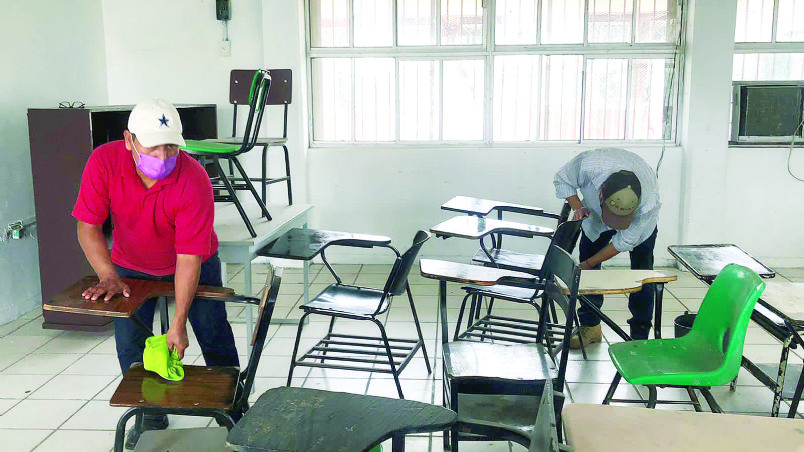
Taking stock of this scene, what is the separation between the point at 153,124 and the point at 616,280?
6.07 ft

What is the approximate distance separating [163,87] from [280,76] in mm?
1068

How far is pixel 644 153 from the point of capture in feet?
17.8

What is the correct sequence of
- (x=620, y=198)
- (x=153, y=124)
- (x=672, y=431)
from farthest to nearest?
1. (x=620, y=198)
2. (x=153, y=124)
3. (x=672, y=431)

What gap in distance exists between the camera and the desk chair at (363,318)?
3047mm

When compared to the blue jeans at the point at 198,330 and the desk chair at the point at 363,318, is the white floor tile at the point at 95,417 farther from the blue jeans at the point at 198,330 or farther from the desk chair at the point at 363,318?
the desk chair at the point at 363,318

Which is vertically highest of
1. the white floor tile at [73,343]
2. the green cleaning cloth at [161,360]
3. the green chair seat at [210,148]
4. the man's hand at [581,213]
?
the green chair seat at [210,148]

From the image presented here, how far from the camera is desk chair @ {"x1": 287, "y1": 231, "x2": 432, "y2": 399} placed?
3.05 meters

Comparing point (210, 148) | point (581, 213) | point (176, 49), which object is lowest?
point (581, 213)

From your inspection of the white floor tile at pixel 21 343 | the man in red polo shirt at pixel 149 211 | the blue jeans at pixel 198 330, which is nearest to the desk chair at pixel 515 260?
the blue jeans at pixel 198 330

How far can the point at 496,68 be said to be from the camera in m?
5.52

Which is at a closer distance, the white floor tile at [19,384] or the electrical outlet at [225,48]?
the white floor tile at [19,384]

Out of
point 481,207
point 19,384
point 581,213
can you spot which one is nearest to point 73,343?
point 19,384

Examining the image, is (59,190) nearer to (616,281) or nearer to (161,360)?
(161,360)

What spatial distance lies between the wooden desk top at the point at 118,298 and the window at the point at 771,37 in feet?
14.9
